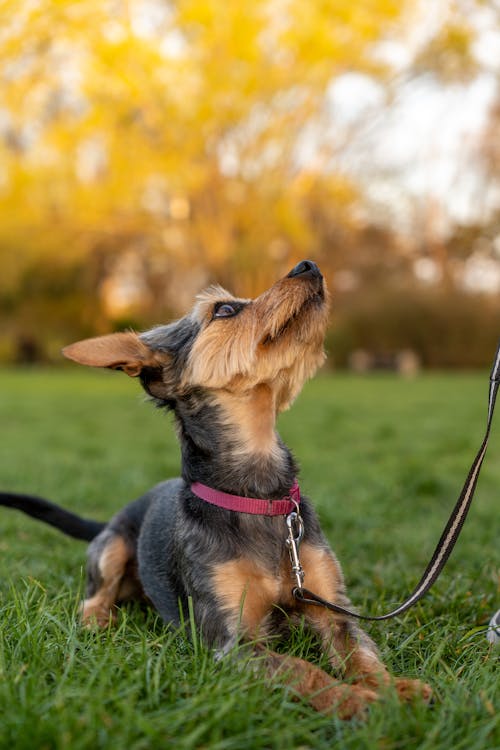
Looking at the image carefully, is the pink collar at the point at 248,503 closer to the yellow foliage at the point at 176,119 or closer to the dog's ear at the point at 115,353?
the dog's ear at the point at 115,353

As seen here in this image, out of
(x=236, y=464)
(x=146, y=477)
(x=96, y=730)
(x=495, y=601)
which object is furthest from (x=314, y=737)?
(x=146, y=477)

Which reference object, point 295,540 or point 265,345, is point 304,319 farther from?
point 295,540

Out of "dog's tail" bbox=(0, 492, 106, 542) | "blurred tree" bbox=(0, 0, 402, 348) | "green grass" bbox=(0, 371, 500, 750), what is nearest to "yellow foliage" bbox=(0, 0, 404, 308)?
"blurred tree" bbox=(0, 0, 402, 348)

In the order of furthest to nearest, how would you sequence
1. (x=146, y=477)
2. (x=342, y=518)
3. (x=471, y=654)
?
(x=146, y=477), (x=342, y=518), (x=471, y=654)

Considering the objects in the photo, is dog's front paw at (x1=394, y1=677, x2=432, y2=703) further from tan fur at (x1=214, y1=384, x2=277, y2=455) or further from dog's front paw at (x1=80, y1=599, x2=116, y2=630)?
dog's front paw at (x1=80, y1=599, x2=116, y2=630)

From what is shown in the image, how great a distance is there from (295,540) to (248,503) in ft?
0.82

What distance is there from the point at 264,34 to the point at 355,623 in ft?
82.2

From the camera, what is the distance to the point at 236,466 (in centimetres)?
342

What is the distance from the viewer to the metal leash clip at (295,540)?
3.16 m

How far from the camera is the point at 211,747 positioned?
2102mm

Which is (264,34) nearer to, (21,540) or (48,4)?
(48,4)

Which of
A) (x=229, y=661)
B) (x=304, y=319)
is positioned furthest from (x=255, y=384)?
(x=229, y=661)

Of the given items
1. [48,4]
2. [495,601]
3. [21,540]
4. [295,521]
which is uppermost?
[48,4]

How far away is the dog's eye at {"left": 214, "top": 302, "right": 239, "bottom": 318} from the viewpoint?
140 inches
